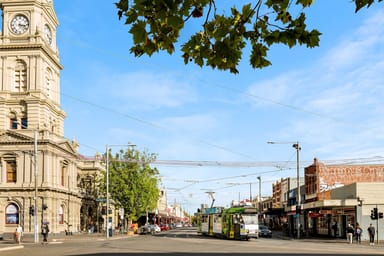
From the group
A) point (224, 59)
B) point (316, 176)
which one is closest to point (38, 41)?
point (316, 176)

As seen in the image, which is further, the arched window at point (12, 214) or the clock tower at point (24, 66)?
the clock tower at point (24, 66)

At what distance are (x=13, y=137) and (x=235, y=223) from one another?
28.7 metres

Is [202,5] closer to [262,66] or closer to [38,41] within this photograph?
[262,66]

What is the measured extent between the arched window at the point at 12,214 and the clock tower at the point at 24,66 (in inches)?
369

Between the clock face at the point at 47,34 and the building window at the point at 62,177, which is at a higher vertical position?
the clock face at the point at 47,34

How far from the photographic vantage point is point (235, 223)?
50.0 meters

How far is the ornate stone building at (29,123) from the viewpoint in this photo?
205 feet

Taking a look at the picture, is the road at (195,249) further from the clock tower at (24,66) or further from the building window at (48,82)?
the building window at (48,82)

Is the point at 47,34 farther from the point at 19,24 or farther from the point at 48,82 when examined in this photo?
the point at 48,82

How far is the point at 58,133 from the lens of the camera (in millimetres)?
71375

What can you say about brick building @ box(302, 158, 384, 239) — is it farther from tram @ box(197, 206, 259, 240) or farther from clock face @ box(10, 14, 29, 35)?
clock face @ box(10, 14, 29, 35)

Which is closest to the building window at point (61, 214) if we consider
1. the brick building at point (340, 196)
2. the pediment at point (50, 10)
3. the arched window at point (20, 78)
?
the arched window at point (20, 78)

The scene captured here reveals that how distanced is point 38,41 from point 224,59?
61.3 metres

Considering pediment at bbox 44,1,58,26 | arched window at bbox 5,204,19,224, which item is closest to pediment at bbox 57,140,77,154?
arched window at bbox 5,204,19,224
